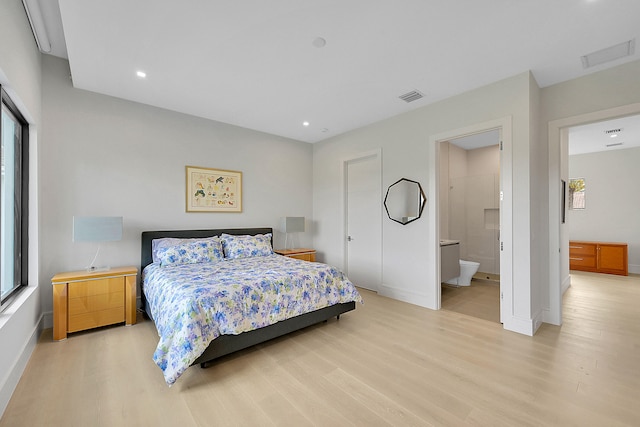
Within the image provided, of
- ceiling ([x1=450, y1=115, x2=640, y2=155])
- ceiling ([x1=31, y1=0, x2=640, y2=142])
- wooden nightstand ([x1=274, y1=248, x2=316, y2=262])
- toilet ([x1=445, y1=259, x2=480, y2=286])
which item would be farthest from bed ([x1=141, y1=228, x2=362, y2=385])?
ceiling ([x1=450, y1=115, x2=640, y2=155])

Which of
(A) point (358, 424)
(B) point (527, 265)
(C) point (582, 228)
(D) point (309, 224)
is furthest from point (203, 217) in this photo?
(C) point (582, 228)

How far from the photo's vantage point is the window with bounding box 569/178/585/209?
6.48 m

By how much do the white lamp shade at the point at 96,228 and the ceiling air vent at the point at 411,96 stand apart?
3678mm

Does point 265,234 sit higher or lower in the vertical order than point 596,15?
lower

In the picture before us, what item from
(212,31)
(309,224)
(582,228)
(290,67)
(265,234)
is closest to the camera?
(212,31)

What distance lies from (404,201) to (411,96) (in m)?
1.40

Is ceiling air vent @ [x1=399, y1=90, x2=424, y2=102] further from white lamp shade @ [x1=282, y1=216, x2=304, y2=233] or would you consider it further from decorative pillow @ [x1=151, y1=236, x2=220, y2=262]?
decorative pillow @ [x1=151, y1=236, x2=220, y2=262]

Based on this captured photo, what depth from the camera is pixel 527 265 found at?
2902mm

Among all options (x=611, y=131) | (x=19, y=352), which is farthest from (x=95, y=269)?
(x=611, y=131)

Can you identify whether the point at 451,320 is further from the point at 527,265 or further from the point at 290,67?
the point at 290,67

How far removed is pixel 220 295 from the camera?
7.74 feet

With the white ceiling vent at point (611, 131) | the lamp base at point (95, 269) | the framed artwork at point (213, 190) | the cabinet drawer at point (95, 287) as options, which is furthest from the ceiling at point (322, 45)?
the white ceiling vent at point (611, 131)

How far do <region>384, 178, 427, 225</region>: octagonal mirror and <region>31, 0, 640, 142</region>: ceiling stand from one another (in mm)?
1135

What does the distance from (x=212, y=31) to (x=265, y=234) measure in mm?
3106
